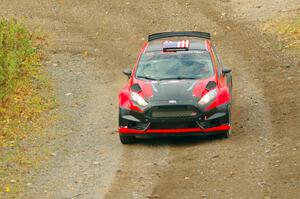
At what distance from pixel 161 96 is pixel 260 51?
31.9 ft

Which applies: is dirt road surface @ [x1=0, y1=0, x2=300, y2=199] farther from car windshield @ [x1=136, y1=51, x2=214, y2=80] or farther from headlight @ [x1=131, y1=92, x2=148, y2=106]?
car windshield @ [x1=136, y1=51, x2=214, y2=80]

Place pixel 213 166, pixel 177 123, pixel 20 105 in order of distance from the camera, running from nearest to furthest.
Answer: pixel 213 166, pixel 177 123, pixel 20 105

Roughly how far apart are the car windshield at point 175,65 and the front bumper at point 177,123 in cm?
113

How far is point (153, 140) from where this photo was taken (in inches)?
666

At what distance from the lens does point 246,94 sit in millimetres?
20547

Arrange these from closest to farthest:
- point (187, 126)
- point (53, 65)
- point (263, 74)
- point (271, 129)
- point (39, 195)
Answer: point (39, 195) < point (187, 126) < point (271, 129) < point (263, 74) < point (53, 65)

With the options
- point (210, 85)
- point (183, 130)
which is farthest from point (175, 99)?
point (210, 85)

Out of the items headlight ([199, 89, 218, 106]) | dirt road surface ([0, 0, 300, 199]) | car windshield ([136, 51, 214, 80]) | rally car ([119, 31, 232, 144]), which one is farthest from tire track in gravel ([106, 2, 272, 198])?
car windshield ([136, 51, 214, 80])

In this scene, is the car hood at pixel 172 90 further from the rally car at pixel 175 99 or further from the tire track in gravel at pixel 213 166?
the tire track in gravel at pixel 213 166

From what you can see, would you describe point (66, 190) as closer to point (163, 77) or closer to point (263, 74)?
point (163, 77)

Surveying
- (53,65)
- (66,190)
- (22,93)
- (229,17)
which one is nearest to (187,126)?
(66,190)

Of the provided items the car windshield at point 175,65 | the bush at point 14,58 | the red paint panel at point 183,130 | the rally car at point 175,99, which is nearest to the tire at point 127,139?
the rally car at point 175,99

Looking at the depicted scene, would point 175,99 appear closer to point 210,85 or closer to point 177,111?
point 177,111

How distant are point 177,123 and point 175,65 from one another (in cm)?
188
